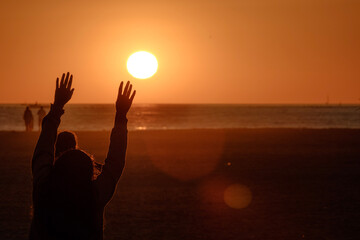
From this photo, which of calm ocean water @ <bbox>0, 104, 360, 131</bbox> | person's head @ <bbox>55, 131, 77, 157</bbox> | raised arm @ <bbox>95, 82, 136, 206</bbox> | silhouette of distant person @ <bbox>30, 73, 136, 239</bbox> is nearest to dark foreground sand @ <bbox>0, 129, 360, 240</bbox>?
person's head @ <bbox>55, 131, 77, 157</bbox>

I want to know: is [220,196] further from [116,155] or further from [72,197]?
[72,197]

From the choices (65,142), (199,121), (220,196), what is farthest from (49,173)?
(199,121)

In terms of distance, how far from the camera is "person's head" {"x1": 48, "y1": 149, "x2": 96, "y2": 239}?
2.75m

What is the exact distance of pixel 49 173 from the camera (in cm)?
280

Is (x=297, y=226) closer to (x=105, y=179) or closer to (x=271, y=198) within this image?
(x=271, y=198)

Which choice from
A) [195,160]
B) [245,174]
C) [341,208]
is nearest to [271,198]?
[341,208]

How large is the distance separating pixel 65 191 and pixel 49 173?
157 mm

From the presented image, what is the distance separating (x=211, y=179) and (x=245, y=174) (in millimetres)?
1339

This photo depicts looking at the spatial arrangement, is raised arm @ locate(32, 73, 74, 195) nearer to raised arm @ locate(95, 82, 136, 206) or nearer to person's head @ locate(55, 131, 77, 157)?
raised arm @ locate(95, 82, 136, 206)

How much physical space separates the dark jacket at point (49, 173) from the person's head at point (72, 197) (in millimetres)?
45

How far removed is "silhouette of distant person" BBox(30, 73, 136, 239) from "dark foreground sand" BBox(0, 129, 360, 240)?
5418 mm

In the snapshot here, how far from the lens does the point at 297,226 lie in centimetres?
879

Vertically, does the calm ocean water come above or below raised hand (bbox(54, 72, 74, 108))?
above

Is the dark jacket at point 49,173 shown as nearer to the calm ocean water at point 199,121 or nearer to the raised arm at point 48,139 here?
the raised arm at point 48,139
